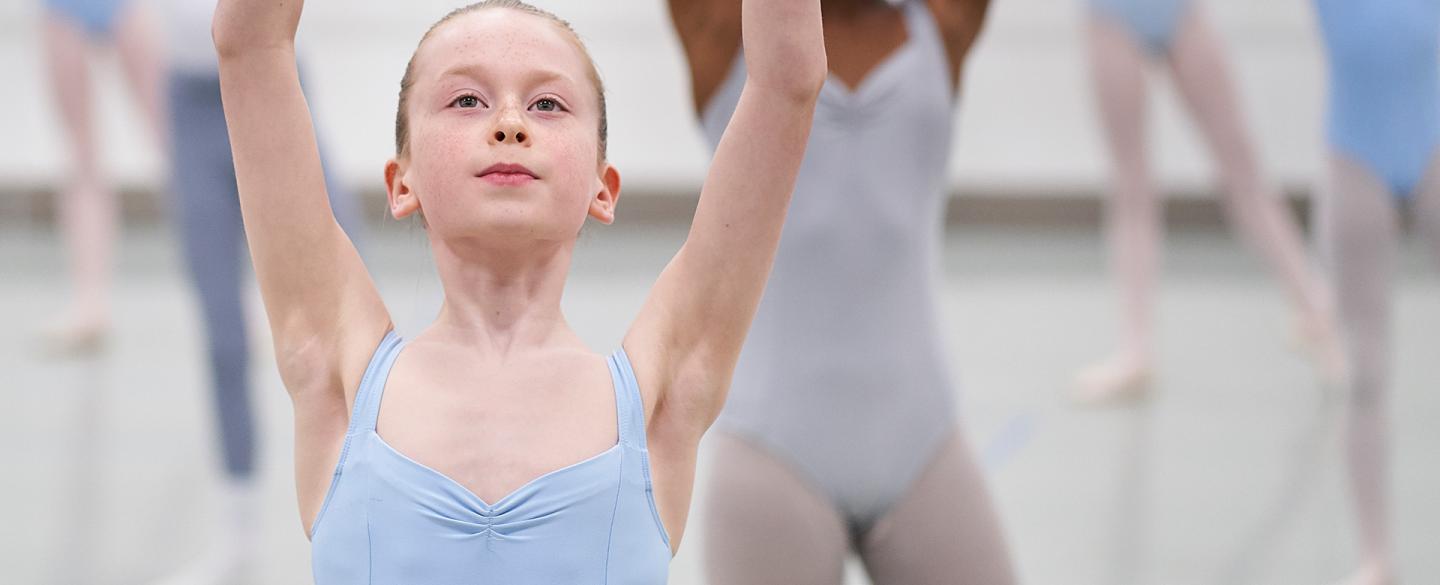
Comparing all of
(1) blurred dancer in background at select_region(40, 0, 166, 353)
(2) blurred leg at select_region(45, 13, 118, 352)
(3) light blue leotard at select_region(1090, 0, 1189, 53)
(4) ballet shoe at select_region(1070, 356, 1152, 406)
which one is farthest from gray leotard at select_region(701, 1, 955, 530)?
(2) blurred leg at select_region(45, 13, 118, 352)

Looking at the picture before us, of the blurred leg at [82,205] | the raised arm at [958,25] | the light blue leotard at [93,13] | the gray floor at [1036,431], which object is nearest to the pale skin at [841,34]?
the raised arm at [958,25]

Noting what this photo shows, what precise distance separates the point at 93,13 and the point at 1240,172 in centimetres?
245

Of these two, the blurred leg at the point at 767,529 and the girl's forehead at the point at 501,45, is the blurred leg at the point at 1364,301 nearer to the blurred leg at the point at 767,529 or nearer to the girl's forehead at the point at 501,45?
the blurred leg at the point at 767,529

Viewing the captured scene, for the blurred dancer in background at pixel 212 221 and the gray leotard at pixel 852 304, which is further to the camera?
the blurred dancer in background at pixel 212 221

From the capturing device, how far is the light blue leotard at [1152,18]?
337 cm

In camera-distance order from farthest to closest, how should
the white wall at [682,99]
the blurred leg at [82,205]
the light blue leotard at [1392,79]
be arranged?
1. the white wall at [682,99]
2. the blurred leg at [82,205]
3. the light blue leotard at [1392,79]

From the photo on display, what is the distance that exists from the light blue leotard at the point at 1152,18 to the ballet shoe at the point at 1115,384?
0.69 m

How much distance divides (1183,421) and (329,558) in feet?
8.94

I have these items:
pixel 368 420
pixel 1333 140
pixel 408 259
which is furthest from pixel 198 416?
pixel 368 420

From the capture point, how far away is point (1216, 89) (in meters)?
3.43

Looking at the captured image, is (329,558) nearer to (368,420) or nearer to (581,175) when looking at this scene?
(368,420)

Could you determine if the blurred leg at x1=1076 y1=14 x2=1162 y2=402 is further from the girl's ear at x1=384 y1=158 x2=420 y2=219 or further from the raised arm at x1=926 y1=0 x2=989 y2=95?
the girl's ear at x1=384 y1=158 x2=420 y2=219

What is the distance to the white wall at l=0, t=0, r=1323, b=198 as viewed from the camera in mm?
5484

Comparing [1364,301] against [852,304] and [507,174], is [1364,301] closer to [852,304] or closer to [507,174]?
[852,304]
